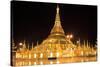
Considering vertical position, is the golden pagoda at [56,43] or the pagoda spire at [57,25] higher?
the pagoda spire at [57,25]

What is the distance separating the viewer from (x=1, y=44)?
2416 millimetres

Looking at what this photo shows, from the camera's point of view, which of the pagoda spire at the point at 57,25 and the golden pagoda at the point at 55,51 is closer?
the golden pagoda at the point at 55,51

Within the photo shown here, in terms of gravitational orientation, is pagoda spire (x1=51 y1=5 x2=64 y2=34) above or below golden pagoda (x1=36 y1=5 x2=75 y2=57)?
above

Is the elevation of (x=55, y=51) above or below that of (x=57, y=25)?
below

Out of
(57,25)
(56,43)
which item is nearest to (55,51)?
(56,43)

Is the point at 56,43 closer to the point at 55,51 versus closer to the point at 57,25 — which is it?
the point at 55,51

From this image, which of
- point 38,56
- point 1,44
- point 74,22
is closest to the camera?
point 1,44

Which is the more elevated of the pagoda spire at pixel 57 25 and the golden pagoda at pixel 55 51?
the pagoda spire at pixel 57 25

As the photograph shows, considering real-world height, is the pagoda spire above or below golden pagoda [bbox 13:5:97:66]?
above

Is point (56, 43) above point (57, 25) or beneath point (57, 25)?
beneath

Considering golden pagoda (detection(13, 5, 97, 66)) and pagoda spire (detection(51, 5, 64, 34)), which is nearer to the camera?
golden pagoda (detection(13, 5, 97, 66))

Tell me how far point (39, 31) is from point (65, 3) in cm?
49

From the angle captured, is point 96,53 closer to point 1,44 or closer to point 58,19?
point 58,19

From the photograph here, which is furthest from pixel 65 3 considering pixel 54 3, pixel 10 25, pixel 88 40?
pixel 10 25
